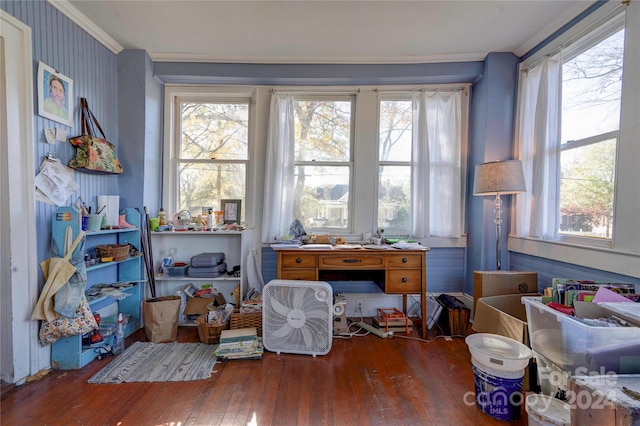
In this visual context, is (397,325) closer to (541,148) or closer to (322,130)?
(541,148)

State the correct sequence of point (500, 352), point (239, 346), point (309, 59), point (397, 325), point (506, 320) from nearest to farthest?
point (500, 352) → point (506, 320) → point (239, 346) → point (397, 325) → point (309, 59)

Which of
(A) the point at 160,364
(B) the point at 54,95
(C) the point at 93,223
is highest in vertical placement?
(B) the point at 54,95

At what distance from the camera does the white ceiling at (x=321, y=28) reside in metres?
1.93

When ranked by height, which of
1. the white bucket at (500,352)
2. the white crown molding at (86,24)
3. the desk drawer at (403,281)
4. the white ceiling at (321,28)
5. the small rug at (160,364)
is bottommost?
the small rug at (160,364)

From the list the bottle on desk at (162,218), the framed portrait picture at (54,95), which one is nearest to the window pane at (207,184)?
the bottle on desk at (162,218)

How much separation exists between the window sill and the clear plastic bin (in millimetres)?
599

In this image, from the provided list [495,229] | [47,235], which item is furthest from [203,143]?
[495,229]

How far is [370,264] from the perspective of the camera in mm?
2295

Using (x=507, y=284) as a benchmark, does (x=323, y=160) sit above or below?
above

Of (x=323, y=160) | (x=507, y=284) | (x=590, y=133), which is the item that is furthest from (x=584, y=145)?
(x=323, y=160)

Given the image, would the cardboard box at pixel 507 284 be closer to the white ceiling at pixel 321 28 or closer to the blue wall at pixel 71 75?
the white ceiling at pixel 321 28

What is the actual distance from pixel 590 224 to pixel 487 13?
1641mm

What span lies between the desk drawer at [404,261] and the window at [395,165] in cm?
54

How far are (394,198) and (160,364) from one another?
240 cm
